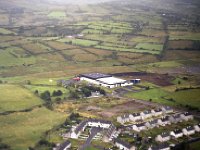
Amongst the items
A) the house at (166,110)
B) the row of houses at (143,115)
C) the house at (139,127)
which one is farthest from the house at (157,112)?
the house at (139,127)

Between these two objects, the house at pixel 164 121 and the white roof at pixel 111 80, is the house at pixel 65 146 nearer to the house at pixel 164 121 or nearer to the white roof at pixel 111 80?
the house at pixel 164 121

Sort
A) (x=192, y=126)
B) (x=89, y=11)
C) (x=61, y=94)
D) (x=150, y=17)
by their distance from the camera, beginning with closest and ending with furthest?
(x=192, y=126), (x=61, y=94), (x=150, y=17), (x=89, y=11)

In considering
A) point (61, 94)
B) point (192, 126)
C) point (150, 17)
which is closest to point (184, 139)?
point (192, 126)

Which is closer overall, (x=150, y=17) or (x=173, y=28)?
(x=173, y=28)

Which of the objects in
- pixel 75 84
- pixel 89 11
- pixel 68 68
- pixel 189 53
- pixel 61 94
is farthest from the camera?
pixel 89 11

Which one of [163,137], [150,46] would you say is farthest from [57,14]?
[163,137]

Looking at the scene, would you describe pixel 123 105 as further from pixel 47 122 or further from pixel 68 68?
pixel 68 68

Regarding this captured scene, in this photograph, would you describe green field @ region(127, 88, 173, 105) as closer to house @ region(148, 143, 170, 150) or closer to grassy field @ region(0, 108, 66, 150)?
grassy field @ region(0, 108, 66, 150)
